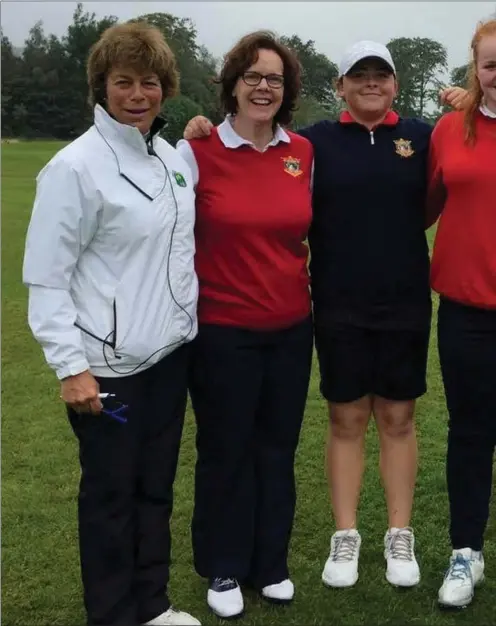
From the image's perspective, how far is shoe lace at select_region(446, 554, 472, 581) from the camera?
119 inches

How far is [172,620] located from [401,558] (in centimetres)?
98

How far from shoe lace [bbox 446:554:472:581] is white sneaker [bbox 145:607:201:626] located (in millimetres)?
1002

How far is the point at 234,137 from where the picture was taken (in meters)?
2.81

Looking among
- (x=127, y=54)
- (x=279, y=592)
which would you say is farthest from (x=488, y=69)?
(x=279, y=592)

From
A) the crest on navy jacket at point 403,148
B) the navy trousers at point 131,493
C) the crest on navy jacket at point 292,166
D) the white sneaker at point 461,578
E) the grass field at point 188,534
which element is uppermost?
the crest on navy jacket at point 403,148

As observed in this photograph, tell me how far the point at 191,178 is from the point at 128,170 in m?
0.32

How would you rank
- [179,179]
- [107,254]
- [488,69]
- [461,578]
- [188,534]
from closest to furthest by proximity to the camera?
[107,254], [179,179], [488,69], [461,578], [188,534]

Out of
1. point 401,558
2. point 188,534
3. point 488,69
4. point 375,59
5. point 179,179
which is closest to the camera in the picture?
point 179,179

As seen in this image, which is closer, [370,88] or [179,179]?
[179,179]

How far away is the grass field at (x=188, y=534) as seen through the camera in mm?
2975

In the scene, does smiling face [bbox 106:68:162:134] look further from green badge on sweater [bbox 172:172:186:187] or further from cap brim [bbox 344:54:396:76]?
cap brim [bbox 344:54:396:76]

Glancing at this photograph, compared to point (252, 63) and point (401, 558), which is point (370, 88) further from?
point (401, 558)

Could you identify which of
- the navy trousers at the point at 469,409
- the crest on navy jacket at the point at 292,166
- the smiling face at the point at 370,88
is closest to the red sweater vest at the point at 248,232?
the crest on navy jacket at the point at 292,166

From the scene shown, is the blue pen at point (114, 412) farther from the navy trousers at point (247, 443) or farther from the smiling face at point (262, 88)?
the smiling face at point (262, 88)
